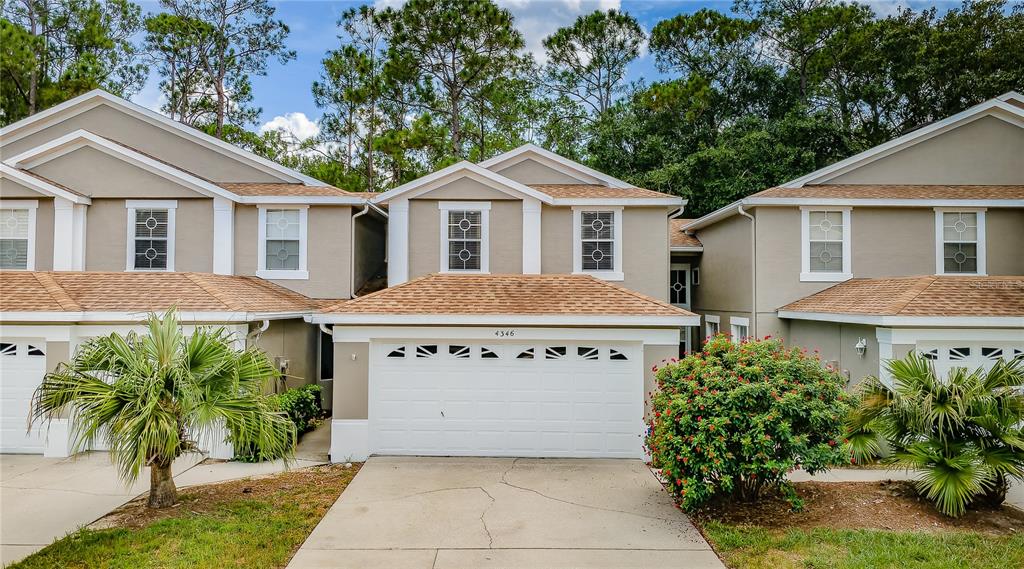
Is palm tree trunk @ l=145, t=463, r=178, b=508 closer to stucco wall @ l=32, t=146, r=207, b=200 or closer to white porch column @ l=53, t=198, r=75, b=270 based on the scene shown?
white porch column @ l=53, t=198, r=75, b=270

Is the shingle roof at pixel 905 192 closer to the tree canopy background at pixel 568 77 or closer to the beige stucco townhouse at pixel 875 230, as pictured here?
the beige stucco townhouse at pixel 875 230

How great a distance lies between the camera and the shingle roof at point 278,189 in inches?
572

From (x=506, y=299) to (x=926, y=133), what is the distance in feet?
39.5

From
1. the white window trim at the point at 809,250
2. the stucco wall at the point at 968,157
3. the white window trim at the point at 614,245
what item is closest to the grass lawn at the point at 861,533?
the white window trim at the point at 809,250

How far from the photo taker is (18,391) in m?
10.1

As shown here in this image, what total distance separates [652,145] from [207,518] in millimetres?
21971

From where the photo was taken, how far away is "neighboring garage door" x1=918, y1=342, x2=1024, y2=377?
996 cm

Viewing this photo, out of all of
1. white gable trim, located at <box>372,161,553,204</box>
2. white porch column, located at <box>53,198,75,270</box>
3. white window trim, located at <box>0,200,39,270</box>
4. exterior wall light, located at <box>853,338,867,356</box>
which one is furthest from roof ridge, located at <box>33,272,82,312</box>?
exterior wall light, located at <box>853,338,867,356</box>

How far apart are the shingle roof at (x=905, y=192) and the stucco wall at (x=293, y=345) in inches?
442

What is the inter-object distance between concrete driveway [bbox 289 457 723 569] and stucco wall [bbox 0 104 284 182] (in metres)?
9.89

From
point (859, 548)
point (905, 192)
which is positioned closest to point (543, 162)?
point (905, 192)

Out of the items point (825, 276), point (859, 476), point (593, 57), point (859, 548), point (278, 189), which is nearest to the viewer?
point (859, 548)

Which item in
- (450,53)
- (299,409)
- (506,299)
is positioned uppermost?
(450,53)

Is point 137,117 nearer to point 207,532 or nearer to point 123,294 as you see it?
point 123,294
